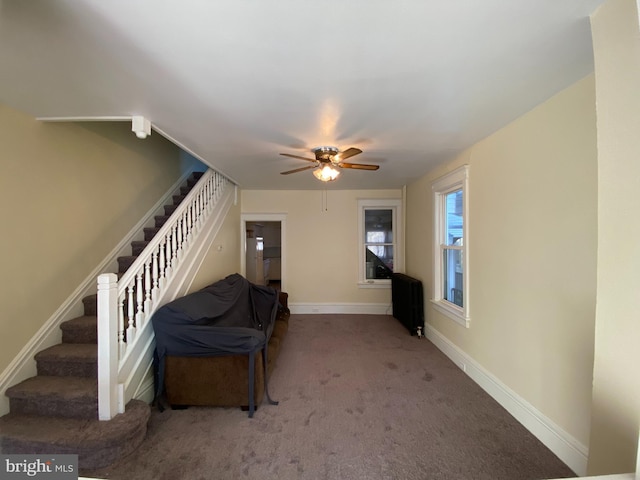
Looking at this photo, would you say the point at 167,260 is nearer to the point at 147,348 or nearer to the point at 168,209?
the point at 147,348

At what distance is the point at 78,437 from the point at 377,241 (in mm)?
4585

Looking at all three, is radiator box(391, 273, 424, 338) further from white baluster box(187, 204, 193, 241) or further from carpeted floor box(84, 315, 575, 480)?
white baluster box(187, 204, 193, 241)

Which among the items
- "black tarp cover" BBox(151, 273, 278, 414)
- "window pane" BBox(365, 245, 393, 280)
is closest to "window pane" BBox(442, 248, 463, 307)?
"window pane" BBox(365, 245, 393, 280)

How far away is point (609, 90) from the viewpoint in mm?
967

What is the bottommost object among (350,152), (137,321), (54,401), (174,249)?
(54,401)

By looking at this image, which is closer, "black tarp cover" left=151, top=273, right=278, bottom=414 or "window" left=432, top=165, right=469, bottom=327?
"black tarp cover" left=151, top=273, right=278, bottom=414

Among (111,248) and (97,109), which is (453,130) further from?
(111,248)

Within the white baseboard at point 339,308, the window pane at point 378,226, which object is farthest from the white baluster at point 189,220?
the window pane at point 378,226

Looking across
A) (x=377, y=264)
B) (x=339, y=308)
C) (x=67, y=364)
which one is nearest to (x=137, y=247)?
(x=67, y=364)

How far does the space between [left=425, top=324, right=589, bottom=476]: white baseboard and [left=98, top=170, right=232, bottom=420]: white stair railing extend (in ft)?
9.81

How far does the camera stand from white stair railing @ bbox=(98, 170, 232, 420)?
1.79 meters

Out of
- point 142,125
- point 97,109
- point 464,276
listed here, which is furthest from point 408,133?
point 97,109

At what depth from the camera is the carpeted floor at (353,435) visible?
1599 millimetres

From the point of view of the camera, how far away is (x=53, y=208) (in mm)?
2297
